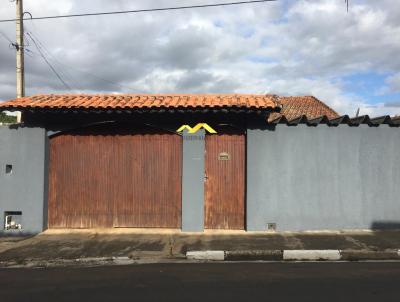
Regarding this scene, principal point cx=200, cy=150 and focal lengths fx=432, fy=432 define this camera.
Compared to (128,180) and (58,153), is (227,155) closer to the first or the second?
(128,180)

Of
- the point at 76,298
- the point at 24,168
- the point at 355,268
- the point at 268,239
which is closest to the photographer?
the point at 76,298

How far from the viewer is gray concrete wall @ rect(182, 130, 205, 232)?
9.92 m

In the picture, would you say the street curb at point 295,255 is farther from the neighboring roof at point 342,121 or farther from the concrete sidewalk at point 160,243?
the neighboring roof at point 342,121

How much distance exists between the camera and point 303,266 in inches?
282

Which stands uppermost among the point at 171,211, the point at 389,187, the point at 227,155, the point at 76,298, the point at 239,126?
the point at 239,126

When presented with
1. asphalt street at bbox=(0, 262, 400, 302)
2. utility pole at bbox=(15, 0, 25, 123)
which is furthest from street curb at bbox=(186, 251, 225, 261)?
utility pole at bbox=(15, 0, 25, 123)

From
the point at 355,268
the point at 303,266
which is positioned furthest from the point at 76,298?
the point at 355,268

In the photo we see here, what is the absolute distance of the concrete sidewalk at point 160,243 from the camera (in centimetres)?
790

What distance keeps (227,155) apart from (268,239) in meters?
2.21

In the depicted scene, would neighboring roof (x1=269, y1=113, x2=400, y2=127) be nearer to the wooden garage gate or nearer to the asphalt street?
the wooden garage gate

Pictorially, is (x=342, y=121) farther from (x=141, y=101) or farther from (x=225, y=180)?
(x=141, y=101)

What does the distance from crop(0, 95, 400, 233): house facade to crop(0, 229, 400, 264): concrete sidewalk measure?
46 cm

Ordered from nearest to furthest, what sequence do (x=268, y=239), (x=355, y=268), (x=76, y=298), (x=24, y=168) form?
(x=76, y=298) → (x=355, y=268) → (x=268, y=239) → (x=24, y=168)

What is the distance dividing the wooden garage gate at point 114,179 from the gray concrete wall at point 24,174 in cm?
34
